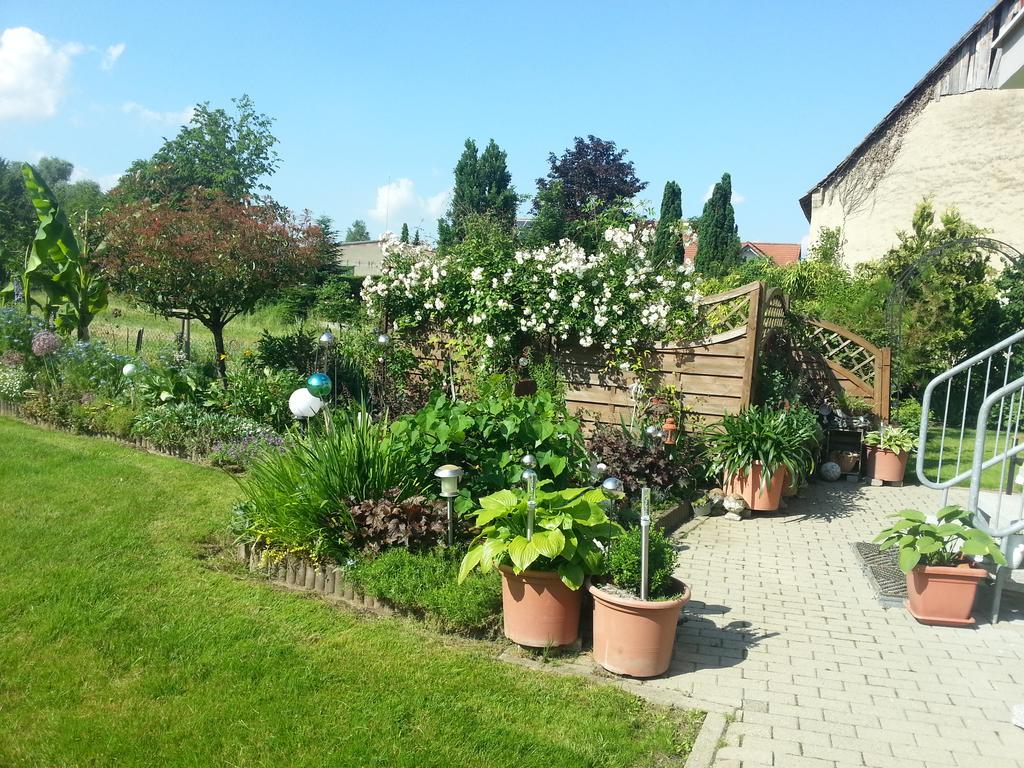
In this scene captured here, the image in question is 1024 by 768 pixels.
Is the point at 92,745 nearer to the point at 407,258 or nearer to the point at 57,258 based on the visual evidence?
the point at 407,258

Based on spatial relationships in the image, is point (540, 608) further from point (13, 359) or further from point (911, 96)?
point (911, 96)

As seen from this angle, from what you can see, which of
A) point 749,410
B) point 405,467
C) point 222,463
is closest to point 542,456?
point 405,467

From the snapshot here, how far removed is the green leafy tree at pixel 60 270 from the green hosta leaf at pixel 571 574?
37.5 ft

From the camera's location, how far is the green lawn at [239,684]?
3318mm

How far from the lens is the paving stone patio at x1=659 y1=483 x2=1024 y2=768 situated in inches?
139

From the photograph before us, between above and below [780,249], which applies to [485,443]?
below

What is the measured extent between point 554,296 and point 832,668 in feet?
16.7

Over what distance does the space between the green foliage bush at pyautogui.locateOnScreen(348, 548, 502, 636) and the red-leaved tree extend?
674 centimetres

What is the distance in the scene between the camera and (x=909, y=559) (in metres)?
4.95

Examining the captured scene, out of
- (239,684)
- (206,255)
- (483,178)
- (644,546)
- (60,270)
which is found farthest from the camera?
(483,178)

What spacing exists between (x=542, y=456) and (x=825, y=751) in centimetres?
253

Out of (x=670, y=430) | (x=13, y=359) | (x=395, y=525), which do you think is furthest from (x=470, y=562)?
(x=13, y=359)

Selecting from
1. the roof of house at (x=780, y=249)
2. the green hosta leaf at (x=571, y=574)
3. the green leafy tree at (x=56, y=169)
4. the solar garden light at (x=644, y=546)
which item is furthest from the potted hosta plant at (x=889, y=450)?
the green leafy tree at (x=56, y=169)

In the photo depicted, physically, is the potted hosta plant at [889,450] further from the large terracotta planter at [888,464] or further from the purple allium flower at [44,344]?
the purple allium flower at [44,344]
